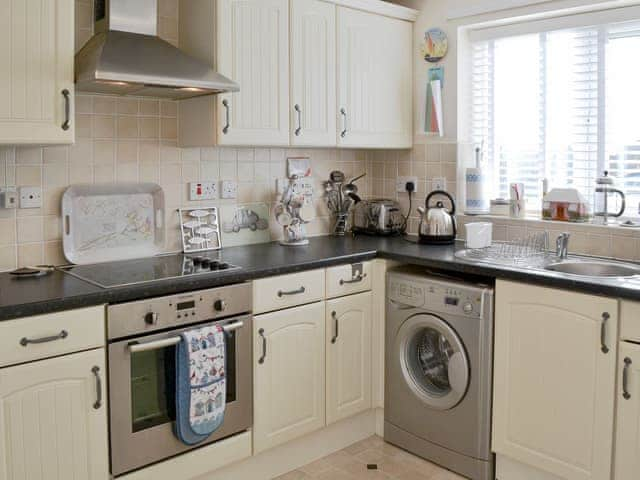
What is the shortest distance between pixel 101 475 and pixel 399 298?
1.49 metres

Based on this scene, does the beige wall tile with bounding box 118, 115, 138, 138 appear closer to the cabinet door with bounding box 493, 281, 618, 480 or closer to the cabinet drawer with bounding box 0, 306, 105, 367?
the cabinet drawer with bounding box 0, 306, 105, 367

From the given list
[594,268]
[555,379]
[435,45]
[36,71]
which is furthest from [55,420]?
[435,45]

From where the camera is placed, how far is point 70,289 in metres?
2.28

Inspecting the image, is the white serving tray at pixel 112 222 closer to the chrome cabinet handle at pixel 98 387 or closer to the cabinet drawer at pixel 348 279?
the chrome cabinet handle at pixel 98 387

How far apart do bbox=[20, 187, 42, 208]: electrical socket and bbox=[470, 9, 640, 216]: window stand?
2.28 m

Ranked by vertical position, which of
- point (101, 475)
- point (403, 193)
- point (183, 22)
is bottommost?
point (101, 475)

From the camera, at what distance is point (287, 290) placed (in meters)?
2.82

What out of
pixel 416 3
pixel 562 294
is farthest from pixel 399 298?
pixel 416 3

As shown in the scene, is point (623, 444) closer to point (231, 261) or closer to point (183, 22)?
point (231, 261)

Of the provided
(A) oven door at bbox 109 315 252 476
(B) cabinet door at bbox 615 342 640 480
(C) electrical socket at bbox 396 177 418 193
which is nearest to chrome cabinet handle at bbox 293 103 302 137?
(C) electrical socket at bbox 396 177 418 193

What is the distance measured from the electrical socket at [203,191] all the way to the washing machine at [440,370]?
3.12 feet

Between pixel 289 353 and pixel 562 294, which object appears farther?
pixel 289 353

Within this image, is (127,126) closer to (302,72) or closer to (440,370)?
(302,72)

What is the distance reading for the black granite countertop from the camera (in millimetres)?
2164
